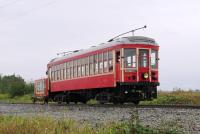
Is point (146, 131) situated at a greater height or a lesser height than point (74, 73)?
lesser

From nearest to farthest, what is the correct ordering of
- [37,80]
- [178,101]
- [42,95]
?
[178,101], [42,95], [37,80]

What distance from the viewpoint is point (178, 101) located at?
26172 millimetres

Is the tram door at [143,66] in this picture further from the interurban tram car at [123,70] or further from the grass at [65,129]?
the grass at [65,129]

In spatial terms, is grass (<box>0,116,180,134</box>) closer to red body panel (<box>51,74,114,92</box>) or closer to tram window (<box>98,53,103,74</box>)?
red body panel (<box>51,74,114,92</box>)

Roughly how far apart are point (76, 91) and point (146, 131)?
18.4 metres

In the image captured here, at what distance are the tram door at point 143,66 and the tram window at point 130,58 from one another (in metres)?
0.29

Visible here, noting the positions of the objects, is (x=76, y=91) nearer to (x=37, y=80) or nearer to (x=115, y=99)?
(x=115, y=99)

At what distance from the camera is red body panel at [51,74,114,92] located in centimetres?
2160

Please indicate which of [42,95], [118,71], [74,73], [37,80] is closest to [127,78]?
[118,71]

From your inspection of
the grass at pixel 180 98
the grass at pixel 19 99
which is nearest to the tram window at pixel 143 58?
the grass at pixel 180 98

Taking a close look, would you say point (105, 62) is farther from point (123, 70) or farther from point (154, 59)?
point (154, 59)

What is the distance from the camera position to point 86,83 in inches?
954

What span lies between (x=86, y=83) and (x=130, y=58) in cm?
385

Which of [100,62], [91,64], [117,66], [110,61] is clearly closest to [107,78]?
[110,61]
